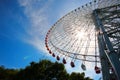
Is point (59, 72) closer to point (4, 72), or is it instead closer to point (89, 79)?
point (89, 79)

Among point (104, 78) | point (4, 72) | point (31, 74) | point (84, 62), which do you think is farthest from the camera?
point (4, 72)

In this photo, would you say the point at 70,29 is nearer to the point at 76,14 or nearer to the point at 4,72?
the point at 76,14

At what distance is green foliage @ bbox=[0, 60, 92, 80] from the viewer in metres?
38.9

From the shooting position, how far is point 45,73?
39938 mm

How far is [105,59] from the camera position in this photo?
19219 mm

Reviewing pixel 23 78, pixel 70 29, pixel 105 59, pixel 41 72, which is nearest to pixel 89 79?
pixel 41 72

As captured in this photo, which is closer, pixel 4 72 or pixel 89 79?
pixel 89 79

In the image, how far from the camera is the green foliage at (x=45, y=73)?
38.9 meters

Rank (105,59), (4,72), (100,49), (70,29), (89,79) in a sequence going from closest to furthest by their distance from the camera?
(105,59) < (100,49) < (70,29) < (89,79) < (4,72)

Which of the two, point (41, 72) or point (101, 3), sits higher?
point (101, 3)

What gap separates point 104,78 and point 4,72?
32.6 m

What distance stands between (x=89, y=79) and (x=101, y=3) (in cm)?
2097

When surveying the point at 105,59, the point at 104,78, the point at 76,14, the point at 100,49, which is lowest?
the point at 104,78

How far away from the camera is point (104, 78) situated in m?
17.8
